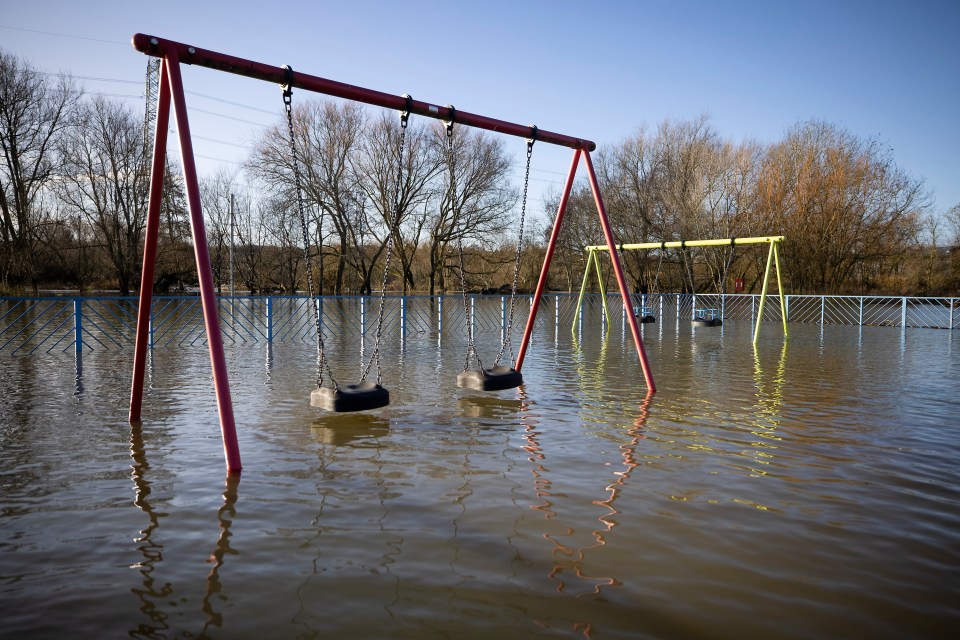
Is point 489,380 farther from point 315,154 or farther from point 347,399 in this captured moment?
point 315,154

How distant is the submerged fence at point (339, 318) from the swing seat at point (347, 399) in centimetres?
728

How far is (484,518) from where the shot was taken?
358 centimetres

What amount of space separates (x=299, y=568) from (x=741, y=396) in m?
6.31

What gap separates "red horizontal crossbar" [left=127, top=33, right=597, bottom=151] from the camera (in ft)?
15.1

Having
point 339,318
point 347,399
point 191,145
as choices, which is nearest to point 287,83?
point 191,145

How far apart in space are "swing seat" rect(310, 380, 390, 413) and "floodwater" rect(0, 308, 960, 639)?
1.14ft

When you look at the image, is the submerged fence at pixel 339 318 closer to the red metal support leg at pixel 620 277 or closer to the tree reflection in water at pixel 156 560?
the red metal support leg at pixel 620 277

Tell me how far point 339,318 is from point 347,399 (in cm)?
1744

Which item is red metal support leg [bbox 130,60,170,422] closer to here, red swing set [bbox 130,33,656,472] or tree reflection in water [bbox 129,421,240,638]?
red swing set [bbox 130,33,656,472]

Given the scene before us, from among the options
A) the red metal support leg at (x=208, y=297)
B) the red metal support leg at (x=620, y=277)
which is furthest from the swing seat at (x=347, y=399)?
the red metal support leg at (x=620, y=277)

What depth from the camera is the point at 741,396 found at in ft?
25.3

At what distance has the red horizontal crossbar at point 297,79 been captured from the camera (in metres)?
4.59

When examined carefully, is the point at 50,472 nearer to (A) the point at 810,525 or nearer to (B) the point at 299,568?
(B) the point at 299,568

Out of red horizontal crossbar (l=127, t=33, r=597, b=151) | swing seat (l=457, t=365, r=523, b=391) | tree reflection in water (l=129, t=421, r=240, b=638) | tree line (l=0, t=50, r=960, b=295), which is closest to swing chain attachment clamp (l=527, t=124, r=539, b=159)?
red horizontal crossbar (l=127, t=33, r=597, b=151)
